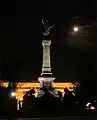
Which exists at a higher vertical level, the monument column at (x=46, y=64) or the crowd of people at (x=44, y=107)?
the monument column at (x=46, y=64)

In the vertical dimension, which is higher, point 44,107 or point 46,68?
point 46,68

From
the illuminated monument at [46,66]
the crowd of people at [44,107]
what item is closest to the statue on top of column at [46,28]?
the illuminated monument at [46,66]

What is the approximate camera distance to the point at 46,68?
65.1 ft

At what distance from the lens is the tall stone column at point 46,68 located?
64.6 feet

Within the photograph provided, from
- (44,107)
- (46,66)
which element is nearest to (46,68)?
(46,66)

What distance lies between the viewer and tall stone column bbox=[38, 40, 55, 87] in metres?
19.7

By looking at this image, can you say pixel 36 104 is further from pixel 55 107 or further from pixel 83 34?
pixel 83 34

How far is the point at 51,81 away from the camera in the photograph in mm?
19891

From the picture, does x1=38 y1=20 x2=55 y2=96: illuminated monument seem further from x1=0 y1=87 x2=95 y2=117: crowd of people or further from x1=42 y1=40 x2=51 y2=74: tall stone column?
x1=0 y1=87 x2=95 y2=117: crowd of people

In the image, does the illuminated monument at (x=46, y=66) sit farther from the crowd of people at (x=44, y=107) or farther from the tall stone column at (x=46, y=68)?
the crowd of people at (x=44, y=107)

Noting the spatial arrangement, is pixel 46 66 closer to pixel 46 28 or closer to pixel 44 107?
pixel 46 28

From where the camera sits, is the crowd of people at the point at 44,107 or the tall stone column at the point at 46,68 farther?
the tall stone column at the point at 46,68

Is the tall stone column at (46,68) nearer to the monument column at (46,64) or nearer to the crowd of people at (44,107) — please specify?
the monument column at (46,64)

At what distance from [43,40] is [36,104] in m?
11.6
